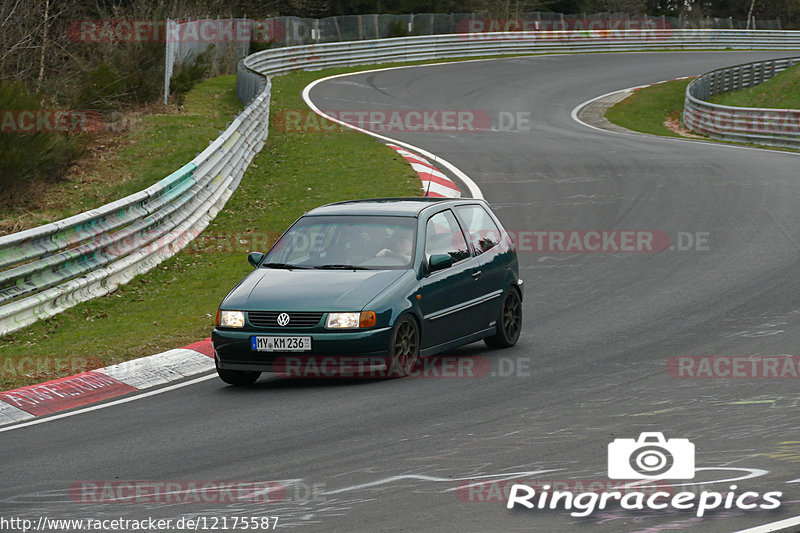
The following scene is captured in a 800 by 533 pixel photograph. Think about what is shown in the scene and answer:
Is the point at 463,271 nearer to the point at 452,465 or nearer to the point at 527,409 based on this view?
the point at 527,409

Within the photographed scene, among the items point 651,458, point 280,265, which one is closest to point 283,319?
point 280,265

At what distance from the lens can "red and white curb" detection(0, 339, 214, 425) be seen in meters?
9.45

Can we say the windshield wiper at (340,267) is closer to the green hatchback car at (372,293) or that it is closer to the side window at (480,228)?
the green hatchback car at (372,293)

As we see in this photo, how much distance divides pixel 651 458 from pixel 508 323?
4591 millimetres

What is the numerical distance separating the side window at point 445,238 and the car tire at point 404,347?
2.91 feet

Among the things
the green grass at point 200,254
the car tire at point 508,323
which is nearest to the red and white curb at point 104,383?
the green grass at point 200,254

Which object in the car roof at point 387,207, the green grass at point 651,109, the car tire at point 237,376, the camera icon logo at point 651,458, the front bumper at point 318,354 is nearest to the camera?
the camera icon logo at point 651,458

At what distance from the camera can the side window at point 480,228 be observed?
11.6 m

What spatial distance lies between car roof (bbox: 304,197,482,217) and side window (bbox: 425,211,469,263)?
0.16 meters

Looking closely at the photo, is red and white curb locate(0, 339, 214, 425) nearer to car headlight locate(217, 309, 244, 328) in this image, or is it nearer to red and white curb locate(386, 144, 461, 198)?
car headlight locate(217, 309, 244, 328)

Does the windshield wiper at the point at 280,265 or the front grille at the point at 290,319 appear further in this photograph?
the windshield wiper at the point at 280,265

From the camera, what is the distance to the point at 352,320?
966 centimetres

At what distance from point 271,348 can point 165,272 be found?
244 inches

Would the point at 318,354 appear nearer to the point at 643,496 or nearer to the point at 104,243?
the point at 643,496
